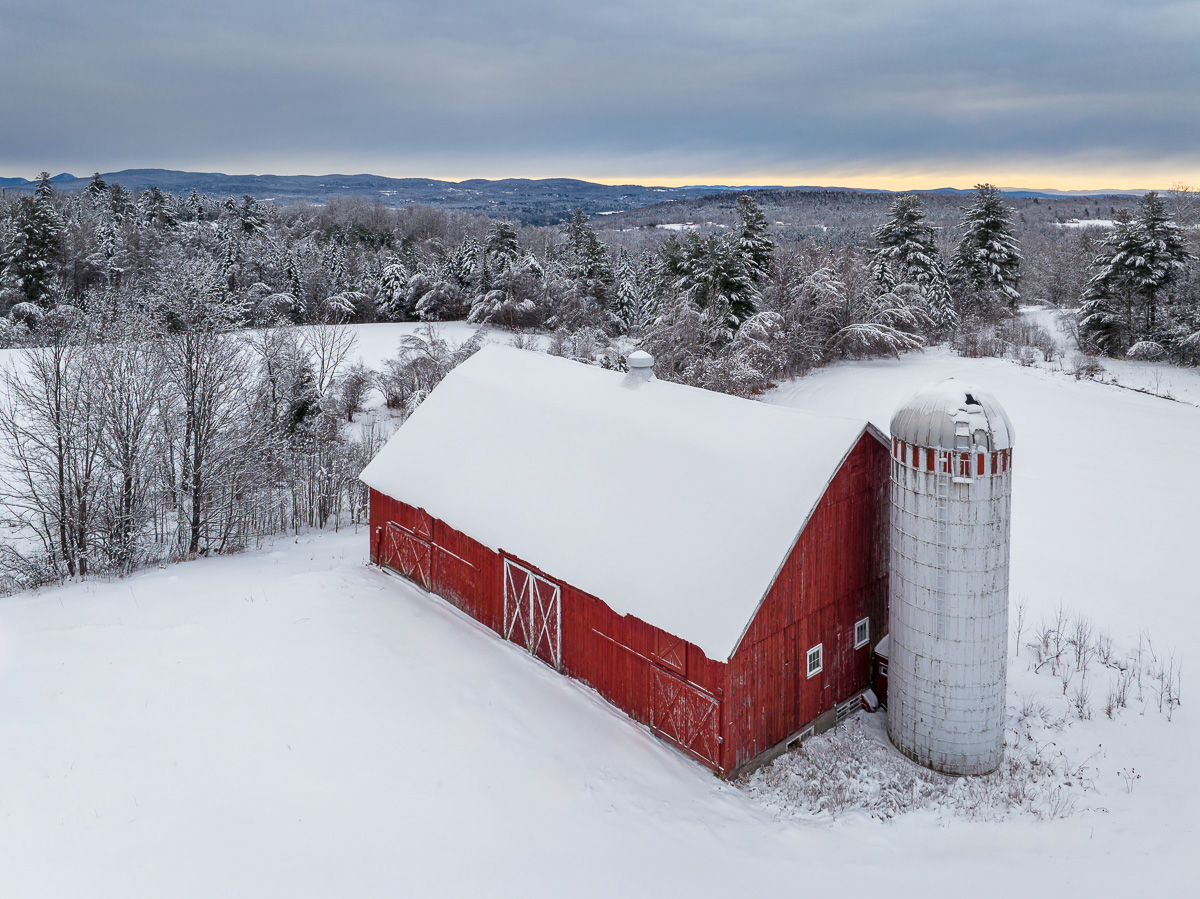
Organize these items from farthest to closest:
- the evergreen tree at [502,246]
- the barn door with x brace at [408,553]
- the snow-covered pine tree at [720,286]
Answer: the evergreen tree at [502,246] → the snow-covered pine tree at [720,286] → the barn door with x brace at [408,553]

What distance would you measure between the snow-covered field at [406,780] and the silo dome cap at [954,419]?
5.10 m

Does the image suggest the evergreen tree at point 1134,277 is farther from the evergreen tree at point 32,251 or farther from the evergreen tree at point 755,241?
the evergreen tree at point 32,251

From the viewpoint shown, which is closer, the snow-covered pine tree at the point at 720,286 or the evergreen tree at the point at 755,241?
the snow-covered pine tree at the point at 720,286

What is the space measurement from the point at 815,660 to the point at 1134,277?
3625 cm

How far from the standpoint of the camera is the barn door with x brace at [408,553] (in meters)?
16.6

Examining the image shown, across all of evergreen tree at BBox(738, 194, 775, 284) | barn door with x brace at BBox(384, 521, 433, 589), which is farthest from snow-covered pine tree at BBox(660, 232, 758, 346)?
barn door with x brace at BBox(384, 521, 433, 589)

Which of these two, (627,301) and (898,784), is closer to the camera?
(898,784)

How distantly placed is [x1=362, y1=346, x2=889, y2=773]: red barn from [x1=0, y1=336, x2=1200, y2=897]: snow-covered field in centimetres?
93

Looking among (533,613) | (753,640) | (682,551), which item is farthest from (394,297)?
(753,640)

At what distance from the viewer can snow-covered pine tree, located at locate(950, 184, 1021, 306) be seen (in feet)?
149

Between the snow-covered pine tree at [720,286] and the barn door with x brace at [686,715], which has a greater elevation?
the snow-covered pine tree at [720,286]

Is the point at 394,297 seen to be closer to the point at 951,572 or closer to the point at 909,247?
the point at 909,247

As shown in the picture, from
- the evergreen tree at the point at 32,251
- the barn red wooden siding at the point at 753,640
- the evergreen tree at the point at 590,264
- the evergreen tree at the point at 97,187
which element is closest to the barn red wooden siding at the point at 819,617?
the barn red wooden siding at the point at 753,640

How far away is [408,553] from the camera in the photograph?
17125 mm
